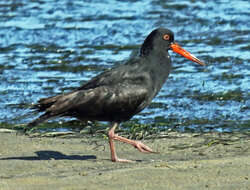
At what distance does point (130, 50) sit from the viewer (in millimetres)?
11969

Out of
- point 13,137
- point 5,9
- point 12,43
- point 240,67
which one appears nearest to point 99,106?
point 13,137

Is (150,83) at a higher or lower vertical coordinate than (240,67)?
higher

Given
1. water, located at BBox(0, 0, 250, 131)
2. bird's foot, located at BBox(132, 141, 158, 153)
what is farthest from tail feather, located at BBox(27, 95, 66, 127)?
water, located at BBox(0, 0, 250, 131)

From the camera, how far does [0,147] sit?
7.11m

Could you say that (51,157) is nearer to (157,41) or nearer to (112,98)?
(112,98)

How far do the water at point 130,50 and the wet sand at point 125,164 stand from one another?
789 mm

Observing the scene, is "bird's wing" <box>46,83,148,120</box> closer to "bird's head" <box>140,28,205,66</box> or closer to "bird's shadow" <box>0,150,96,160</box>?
"bird's shadow" <box>0,150,96,160</box>

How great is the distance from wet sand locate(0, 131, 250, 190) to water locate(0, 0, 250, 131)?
2.59ft

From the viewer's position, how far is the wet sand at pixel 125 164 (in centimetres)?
532

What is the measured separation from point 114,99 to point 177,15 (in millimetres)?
8390

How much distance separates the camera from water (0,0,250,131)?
29.0 feet

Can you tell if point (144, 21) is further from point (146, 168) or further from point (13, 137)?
point (146, 168)

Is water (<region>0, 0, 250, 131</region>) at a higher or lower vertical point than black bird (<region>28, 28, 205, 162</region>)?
lower

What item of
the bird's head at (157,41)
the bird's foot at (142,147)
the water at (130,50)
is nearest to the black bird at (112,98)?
the bird's foot at (142,147)
